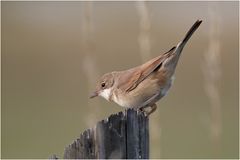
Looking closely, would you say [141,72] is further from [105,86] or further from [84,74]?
[84,74]

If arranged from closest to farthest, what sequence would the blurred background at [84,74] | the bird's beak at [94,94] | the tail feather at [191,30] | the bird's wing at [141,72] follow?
the tail feather at [191,30], the bird's wing at [141,72], the bird's beak at [94,94], the blurred background at [84,74]

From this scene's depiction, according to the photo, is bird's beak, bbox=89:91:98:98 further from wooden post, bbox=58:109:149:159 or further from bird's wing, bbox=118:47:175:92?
wooden post, bbox=58:109:149:159

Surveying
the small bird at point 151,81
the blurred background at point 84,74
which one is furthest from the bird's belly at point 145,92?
the blurred background at point 84,74

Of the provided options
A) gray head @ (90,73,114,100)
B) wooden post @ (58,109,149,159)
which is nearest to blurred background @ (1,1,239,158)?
gray head @ (90,73,114,100)

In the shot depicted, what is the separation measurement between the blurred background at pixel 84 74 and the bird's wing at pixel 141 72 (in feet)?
6.21

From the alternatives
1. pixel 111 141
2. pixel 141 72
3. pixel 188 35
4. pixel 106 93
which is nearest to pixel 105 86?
pixel 106 93

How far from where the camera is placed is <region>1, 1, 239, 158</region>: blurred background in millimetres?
10047

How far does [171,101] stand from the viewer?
13.7m

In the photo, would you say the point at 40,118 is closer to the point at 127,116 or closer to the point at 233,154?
the point at 233,154

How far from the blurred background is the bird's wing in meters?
1.89

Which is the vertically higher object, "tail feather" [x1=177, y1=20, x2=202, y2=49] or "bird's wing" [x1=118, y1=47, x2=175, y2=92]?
"tail feather" [x1=177, y1=20, x2=202, y2=49]

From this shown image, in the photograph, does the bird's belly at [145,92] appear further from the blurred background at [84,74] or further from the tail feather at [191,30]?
the blurred background at [84,74]

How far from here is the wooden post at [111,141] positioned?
3.47m

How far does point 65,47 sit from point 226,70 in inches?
148
